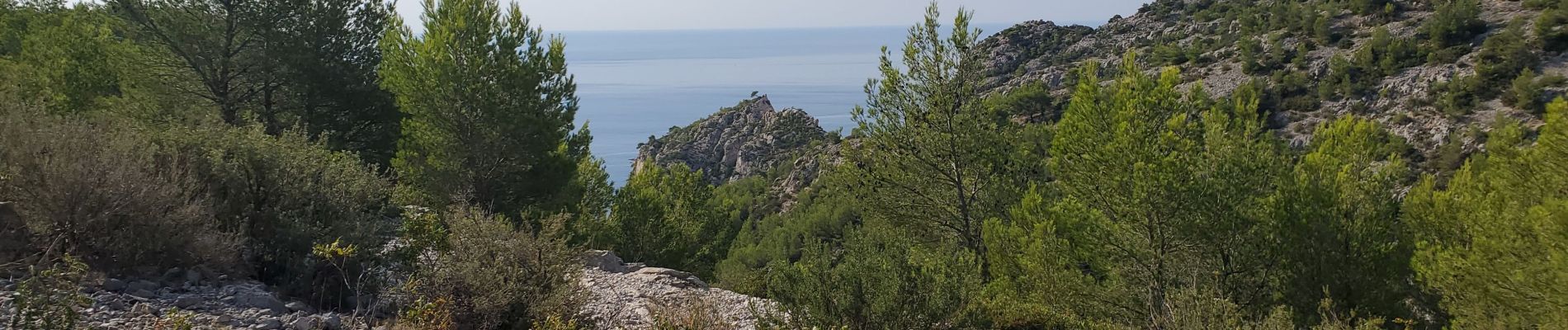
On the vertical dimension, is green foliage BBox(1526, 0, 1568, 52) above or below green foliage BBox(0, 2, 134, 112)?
below

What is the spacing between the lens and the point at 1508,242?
8336mm

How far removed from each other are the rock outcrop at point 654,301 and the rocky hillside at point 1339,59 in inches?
264

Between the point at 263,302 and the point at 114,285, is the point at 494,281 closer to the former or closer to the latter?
the point at 263,302

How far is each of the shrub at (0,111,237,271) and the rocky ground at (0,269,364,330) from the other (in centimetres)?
27

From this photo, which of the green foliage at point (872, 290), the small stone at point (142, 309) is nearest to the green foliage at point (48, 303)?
the small stone at point (142, 309)

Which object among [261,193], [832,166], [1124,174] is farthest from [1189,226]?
[261,193]

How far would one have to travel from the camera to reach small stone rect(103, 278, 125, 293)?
5.98 m

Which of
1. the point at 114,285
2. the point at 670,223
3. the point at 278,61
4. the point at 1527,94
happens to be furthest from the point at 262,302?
the point at 1527,94

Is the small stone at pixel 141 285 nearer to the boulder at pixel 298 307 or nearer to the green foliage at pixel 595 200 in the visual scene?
the boulder at pixel 298 307

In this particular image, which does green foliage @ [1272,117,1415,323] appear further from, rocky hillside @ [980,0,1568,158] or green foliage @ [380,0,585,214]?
green foliage @ [380,0,585,214]

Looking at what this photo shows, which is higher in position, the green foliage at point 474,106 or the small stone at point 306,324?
the green foliage at point 474,106

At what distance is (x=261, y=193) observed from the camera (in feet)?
26.2

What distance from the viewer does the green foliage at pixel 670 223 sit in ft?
67.8

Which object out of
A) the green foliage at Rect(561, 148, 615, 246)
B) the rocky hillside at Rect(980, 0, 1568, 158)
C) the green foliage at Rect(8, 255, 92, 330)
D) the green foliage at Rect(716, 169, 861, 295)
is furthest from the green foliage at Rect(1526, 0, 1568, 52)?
the green foliage at Rect(8, 255, 92, 330)
